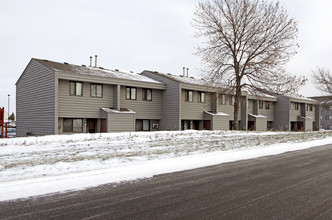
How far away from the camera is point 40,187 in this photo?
17.1ft

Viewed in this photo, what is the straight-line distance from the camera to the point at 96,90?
81.0 ft

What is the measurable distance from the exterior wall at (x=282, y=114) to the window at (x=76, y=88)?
33.4 m

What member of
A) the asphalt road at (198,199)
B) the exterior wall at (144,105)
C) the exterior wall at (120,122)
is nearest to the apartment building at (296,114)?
the exterior wall at (144,105)

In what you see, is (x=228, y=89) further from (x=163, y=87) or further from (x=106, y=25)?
(x=106, y=25)

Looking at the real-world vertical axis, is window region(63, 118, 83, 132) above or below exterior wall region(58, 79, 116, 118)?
below

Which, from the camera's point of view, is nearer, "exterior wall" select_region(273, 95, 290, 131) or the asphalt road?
the asphalt road

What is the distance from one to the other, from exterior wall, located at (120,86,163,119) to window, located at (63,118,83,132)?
4.39m

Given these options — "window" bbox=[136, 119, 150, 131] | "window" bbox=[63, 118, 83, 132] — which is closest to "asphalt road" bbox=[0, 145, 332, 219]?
"window" bbox=[63, 118, 83, 132]

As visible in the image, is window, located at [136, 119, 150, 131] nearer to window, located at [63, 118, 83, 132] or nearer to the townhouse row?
the townhouse row

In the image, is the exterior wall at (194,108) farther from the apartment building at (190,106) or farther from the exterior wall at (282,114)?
the exterior wall at (282,114)

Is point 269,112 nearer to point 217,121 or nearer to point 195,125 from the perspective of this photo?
point 217,121

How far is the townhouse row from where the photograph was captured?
73.5 ft

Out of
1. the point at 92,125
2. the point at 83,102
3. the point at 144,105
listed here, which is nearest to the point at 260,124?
the point at 144,105

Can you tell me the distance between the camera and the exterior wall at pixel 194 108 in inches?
1159
